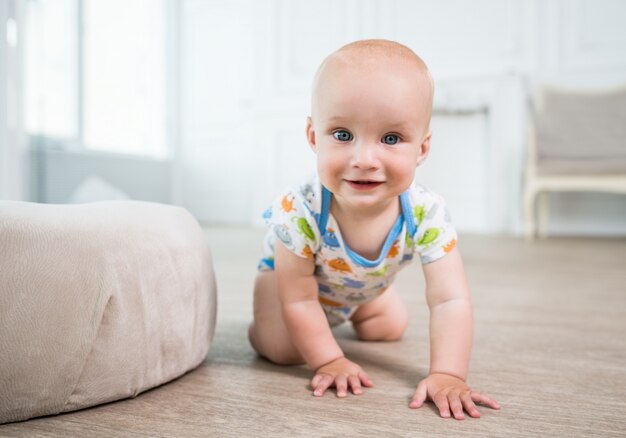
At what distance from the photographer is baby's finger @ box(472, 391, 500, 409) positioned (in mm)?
741

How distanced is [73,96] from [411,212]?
130 inches

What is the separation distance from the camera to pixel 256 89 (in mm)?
5027

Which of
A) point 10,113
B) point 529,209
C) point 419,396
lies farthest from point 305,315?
point 529,209

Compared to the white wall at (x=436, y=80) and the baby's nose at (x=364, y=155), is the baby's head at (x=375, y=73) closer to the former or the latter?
the baby's nose at (x=364, y=155)

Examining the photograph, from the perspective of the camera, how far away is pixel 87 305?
2.30 ft

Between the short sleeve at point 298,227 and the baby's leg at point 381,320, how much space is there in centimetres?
28

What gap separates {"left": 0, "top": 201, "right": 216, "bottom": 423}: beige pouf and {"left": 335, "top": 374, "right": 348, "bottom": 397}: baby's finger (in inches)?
8.8

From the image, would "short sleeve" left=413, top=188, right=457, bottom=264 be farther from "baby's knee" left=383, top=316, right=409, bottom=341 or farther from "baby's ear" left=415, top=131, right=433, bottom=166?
"baby's knee" left=383, top=316, right=409, bottom=341

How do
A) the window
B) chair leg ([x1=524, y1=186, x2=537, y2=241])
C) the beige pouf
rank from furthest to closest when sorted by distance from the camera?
chair leg ([x1=524, y1=186, x2=537, y2=241])
the window
the beige pouf

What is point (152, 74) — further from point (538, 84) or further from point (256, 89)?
point (538, 84)

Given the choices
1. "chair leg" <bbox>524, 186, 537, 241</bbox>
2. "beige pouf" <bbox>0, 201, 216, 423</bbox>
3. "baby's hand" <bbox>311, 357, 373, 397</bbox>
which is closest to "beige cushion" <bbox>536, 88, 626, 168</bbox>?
"chair leg" <bbox>524, 186, 537, 241</bbox>

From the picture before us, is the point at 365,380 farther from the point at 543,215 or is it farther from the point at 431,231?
the point at 543,215

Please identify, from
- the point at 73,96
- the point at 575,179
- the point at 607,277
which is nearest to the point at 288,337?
the point at 607,277

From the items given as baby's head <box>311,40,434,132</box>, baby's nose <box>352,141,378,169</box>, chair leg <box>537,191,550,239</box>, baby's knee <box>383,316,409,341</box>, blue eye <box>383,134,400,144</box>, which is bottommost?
chair leg <box>537,191,550,239</box>
